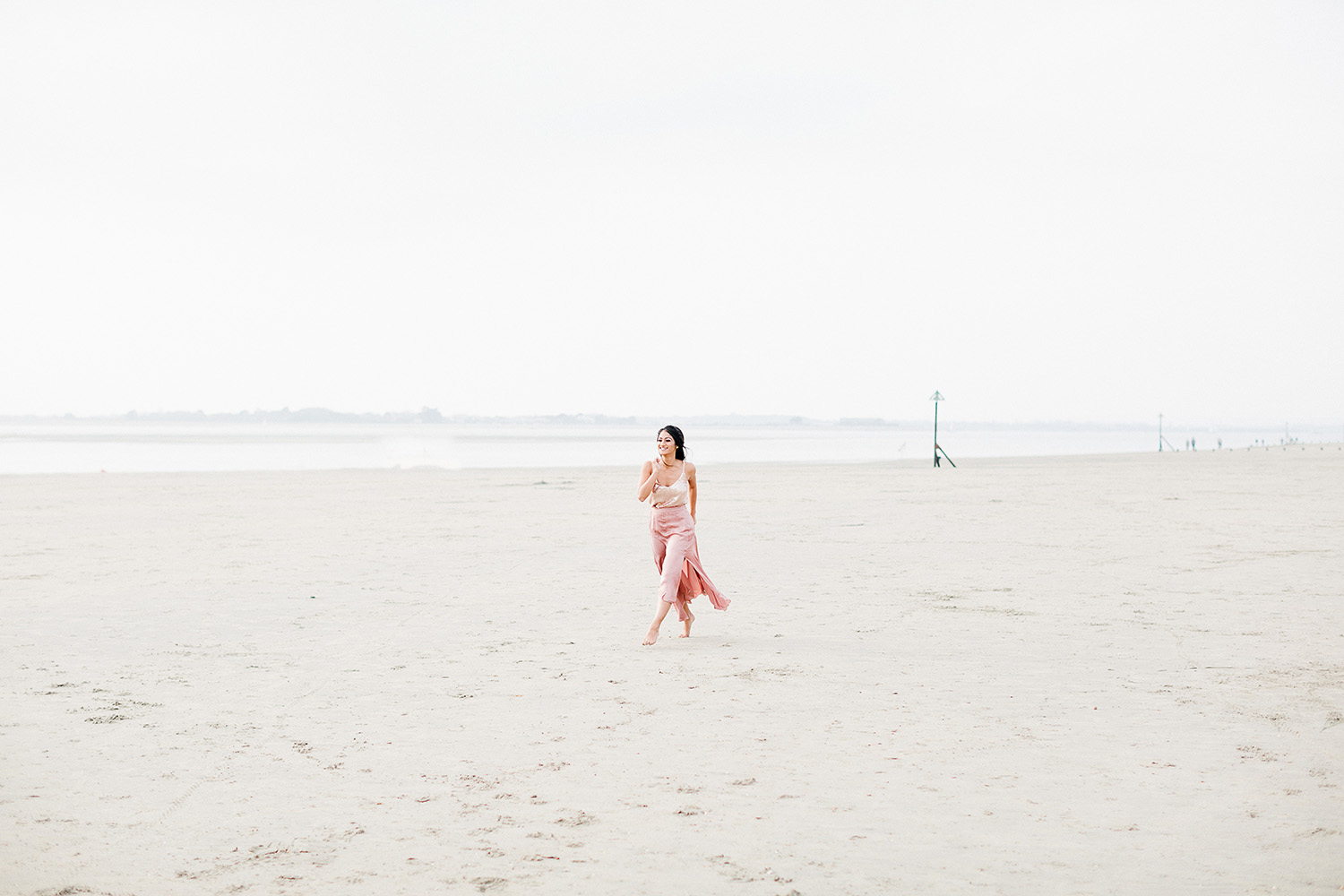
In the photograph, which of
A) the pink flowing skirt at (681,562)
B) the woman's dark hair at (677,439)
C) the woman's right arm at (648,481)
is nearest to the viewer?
the woman's dark hair at (677,439)

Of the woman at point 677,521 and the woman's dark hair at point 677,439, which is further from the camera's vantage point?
the woman at point 677,521

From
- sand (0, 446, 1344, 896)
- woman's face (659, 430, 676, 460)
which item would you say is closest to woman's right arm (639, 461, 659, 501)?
woman's face (659, 430, 676, 460)

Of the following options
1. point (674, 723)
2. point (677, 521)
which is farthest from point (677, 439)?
point (674, 723)

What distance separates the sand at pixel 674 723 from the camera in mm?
4367

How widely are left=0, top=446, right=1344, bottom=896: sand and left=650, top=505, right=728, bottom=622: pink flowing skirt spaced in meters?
0.52

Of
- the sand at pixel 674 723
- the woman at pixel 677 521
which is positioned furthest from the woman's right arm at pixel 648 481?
the sand at pixel 674 723

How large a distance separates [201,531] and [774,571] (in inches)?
430

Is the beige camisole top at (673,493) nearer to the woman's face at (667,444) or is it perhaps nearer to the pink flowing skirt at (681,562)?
the pink flowing skirt at (681,562)

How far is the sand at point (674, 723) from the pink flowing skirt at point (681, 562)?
1.72 feet

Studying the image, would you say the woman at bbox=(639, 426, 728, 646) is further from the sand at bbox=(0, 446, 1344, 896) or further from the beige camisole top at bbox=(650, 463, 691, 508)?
the sand at bbox=(0, 446, 1344, 896)

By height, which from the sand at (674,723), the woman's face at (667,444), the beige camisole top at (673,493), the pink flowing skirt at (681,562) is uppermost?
the woman's face at (667,444)

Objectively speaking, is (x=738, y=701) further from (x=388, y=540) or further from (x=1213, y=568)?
(x=388, y=540)

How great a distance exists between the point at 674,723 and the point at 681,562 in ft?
9.08

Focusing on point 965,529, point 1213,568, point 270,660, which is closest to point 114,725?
point 270,660
